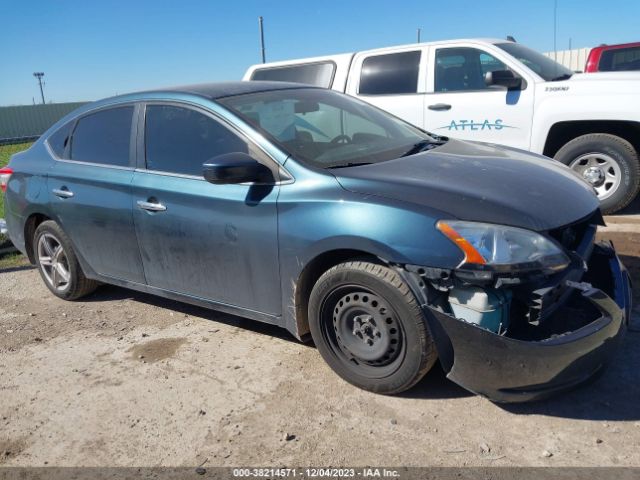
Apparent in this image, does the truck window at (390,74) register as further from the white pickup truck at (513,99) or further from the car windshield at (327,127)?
the car windshield at (327,127)

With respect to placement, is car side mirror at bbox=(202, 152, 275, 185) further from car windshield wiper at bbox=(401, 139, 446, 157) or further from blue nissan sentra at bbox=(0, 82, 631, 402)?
car windshield wiper at bbox=(401, 139, 446, 157)

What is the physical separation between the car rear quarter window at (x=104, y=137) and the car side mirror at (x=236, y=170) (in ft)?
3.90

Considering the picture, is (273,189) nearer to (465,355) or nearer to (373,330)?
(373,330)

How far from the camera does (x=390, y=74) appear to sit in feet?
24.4

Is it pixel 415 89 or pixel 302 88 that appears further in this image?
pixel 415 89

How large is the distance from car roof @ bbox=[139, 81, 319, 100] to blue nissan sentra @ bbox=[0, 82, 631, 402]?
28 mm

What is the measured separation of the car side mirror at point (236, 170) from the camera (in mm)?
3211

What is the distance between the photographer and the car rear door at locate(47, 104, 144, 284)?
4137 millimetres

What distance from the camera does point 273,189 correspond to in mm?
3334

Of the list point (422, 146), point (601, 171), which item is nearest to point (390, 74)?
point (601, 171)

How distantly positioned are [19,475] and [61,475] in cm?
21

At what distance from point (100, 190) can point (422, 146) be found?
2.33 meters

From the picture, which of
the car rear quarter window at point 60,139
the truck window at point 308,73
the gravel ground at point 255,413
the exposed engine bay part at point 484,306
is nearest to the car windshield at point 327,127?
the exposed engine bay part at point 484,306

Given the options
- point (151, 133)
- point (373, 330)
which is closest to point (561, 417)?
point (373, 330)
